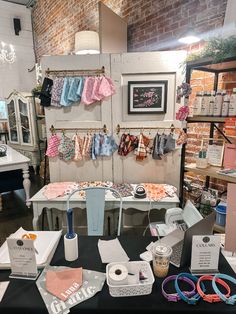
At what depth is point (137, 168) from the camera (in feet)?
8.61

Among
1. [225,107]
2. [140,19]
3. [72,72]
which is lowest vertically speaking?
[225,107]

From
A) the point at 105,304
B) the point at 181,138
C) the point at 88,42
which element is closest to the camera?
the point at 105,304

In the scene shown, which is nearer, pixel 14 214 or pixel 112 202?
pixel 112 202

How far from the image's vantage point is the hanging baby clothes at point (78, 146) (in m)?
2.54

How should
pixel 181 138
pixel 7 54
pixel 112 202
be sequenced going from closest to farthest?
1. pixel 112 202
2. pixel 181 138
3. pixel 7 54

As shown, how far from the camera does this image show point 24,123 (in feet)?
17.1

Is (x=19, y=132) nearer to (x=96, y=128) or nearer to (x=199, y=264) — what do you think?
(x=96, y=128)

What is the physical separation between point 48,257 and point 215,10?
2496mm

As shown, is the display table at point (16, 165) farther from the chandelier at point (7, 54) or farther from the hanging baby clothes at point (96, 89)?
the chandelier at point (7, 54)

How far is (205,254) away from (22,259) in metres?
0.84

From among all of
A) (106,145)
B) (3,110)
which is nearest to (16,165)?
(106,145)

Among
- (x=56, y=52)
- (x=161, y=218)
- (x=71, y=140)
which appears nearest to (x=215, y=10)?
(x=71, y=140)

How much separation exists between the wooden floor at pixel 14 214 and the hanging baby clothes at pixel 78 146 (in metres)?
1.23

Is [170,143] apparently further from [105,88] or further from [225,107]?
[105,88]
